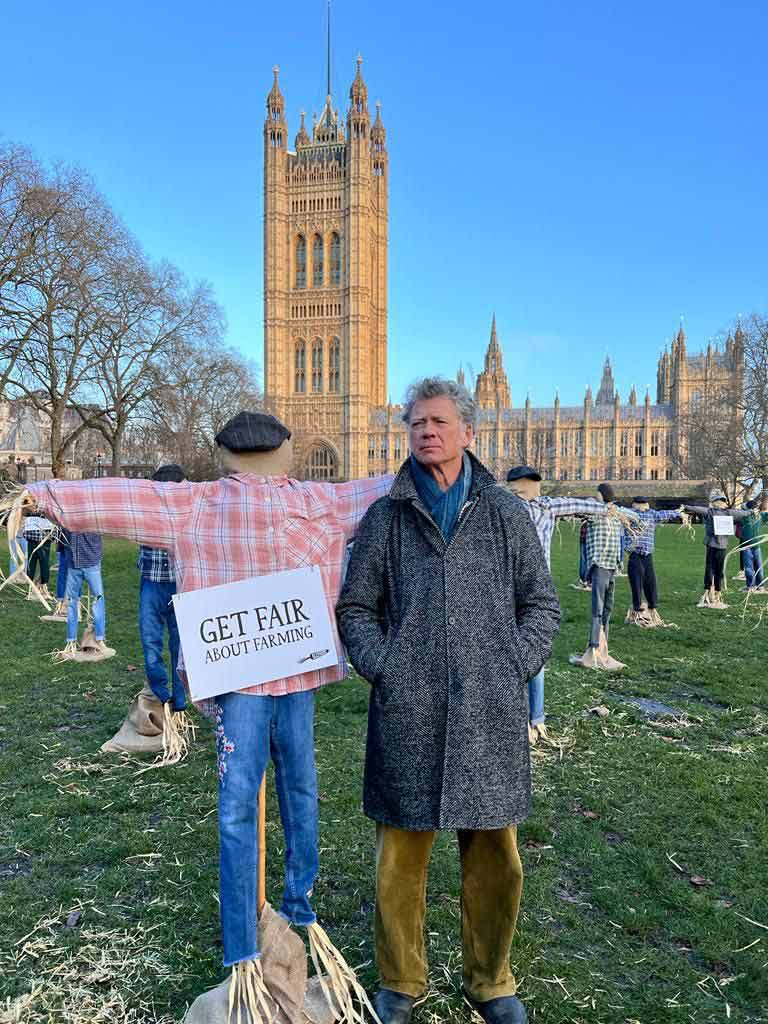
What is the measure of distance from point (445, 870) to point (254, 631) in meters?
2.20

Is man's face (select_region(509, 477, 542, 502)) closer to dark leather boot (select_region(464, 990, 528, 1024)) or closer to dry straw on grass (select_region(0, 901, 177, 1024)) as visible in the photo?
dark leather boot (select_region(464, 990, 528, 1024))

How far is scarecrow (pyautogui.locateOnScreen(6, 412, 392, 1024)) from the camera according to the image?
2.60 m

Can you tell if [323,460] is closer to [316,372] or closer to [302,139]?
[316,372]

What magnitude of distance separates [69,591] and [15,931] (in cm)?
642

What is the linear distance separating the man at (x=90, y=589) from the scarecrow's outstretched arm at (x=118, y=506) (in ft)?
22.7

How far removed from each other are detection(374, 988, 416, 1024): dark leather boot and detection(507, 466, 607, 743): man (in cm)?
320

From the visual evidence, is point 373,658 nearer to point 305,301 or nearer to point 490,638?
point 490,638

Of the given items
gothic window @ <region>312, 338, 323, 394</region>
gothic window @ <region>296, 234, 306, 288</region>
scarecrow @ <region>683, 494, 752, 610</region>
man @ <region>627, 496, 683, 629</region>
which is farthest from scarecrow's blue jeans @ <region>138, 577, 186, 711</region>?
gothic window @ <region>296, 234, 306, 288</region>

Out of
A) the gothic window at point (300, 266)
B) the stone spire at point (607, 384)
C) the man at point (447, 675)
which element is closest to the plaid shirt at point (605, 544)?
the man at point (447, 675)

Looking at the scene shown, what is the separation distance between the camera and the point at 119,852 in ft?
13.5

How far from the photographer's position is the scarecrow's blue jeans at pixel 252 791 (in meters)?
2.58

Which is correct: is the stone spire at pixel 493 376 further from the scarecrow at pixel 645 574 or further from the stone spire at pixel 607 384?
the scarecrow at pixel 645 574

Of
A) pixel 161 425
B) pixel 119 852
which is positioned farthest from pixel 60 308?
pixel 119 852

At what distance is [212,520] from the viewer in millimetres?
2676
